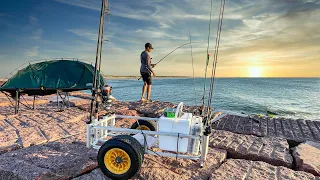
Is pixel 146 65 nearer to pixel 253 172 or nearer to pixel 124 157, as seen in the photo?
pixel 124 157

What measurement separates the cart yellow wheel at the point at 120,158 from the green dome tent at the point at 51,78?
18.0ft

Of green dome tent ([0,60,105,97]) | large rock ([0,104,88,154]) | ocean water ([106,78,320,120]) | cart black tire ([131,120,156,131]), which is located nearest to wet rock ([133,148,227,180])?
cart black tire ([131,120,156,131])

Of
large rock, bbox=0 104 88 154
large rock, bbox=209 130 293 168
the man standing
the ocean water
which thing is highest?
the man standing

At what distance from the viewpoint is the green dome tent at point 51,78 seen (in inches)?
339

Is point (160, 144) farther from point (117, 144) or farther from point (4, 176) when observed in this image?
point (4, 176)

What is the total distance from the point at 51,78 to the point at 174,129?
727 centimetres

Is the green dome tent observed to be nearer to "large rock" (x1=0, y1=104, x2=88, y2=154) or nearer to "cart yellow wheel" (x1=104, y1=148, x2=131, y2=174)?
"large rock" (x1=0, y1=104, x2=88, y2=154)

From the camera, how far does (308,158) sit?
4.31 meters

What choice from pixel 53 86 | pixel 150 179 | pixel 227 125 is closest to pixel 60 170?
pixel 150 179

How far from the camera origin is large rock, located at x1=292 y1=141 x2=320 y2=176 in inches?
155

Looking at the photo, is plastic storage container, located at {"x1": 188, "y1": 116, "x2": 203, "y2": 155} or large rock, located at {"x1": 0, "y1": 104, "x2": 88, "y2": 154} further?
large rock, located at {"x1": 0, "y1": 104, "x2": 88, "y2": 154}

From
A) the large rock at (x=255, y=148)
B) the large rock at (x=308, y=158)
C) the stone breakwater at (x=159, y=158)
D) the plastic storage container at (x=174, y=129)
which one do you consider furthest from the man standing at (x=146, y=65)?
the large rock at (x=308, y=158)

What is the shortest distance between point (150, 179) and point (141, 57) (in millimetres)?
6967

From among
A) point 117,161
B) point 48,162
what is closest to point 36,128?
point 48,162
